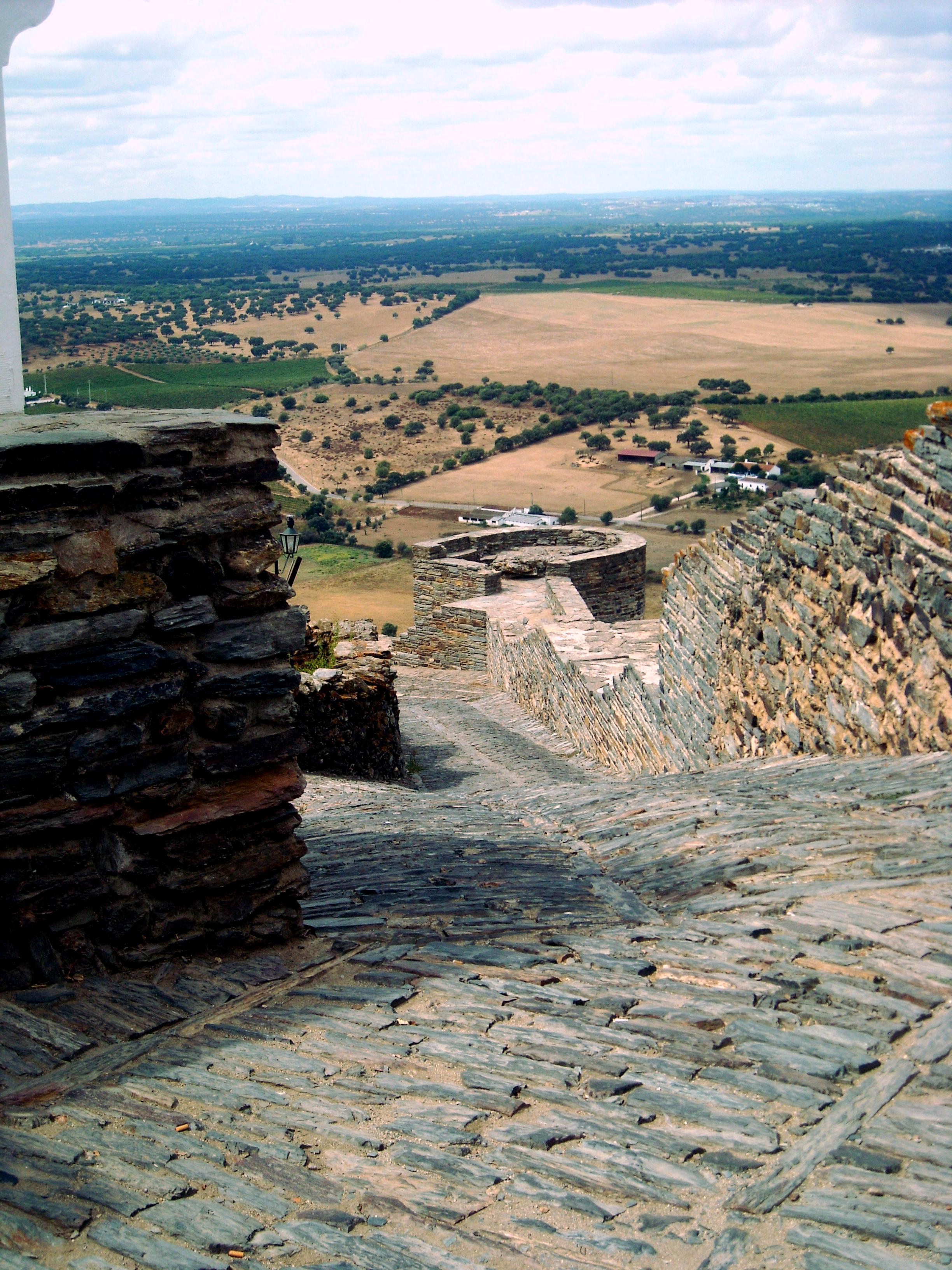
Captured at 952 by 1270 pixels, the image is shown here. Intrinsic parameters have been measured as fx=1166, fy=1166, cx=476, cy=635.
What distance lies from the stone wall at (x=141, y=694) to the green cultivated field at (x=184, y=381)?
152 feet

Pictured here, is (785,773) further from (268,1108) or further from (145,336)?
(145,336)

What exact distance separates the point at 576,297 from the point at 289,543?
10595 cm

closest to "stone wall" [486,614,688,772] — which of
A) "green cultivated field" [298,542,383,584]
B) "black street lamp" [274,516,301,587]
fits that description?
"black street lamp" [274,516,301,587]

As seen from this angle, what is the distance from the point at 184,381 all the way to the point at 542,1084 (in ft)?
222

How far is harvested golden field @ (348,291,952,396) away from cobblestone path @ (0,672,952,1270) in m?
65.0

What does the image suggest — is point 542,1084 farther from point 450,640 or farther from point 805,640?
point 450,640

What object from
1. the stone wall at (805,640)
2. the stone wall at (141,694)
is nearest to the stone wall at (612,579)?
the stone wall at (805,640)

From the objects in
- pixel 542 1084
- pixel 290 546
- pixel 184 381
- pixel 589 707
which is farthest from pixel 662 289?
pixel 542 1084

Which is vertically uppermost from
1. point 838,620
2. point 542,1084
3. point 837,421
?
point 837,421

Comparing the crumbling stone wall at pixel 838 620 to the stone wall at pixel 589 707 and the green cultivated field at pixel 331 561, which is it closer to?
the stone wall at pixel 589 707

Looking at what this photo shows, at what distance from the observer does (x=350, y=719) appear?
34.2 feet

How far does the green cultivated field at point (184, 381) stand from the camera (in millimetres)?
56094

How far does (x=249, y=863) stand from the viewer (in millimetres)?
4129

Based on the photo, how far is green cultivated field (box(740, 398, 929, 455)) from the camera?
52969 millimetres
